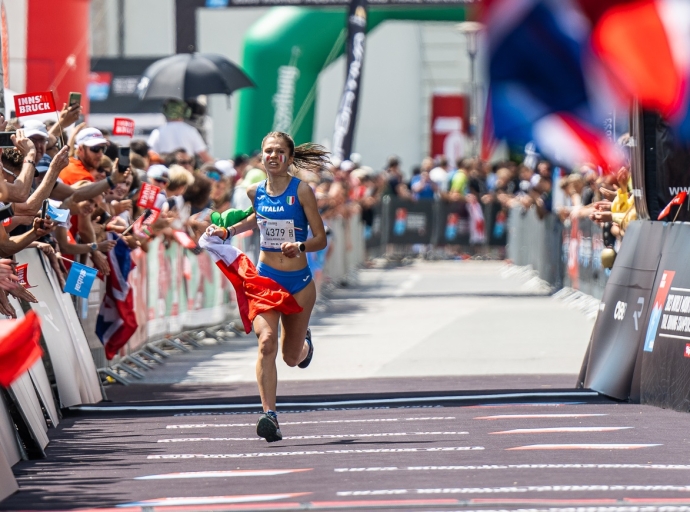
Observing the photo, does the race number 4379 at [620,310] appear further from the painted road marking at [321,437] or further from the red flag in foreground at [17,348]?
the red flag in foreground at [17,348]

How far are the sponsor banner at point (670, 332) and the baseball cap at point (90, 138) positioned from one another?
443cm

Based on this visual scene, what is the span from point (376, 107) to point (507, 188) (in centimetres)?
1055

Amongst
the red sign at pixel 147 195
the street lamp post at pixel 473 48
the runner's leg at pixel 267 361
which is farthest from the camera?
the red sign at pixel 147 195

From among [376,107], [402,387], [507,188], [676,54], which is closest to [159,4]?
[376,107]

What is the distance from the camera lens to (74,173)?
11.9m

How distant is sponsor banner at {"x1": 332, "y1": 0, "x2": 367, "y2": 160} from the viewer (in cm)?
2511

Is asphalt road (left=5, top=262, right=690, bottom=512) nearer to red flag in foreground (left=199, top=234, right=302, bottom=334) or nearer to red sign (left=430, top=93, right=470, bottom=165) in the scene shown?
red flag in foreground (left=199, top=234, right=302, bottom=334)

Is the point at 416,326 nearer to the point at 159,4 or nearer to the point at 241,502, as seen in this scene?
the point at 241,502

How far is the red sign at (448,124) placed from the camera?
44.1m

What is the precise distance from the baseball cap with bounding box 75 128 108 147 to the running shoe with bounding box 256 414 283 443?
395cm

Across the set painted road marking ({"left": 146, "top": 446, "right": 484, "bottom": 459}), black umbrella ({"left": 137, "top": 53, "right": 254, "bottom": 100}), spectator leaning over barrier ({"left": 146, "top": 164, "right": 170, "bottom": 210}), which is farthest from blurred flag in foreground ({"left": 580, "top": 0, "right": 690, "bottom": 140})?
black umbrella ({"left": 137, "top": 53, "right": 254, "bottom": 100})

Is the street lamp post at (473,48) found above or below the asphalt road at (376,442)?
above

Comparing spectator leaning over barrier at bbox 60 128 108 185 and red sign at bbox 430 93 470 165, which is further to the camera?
red sign at bbox 430 93 470 165

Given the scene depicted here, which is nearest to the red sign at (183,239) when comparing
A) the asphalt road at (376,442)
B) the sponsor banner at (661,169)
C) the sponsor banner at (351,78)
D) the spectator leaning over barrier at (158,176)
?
the spectator leaning over barrier at (158,176)
